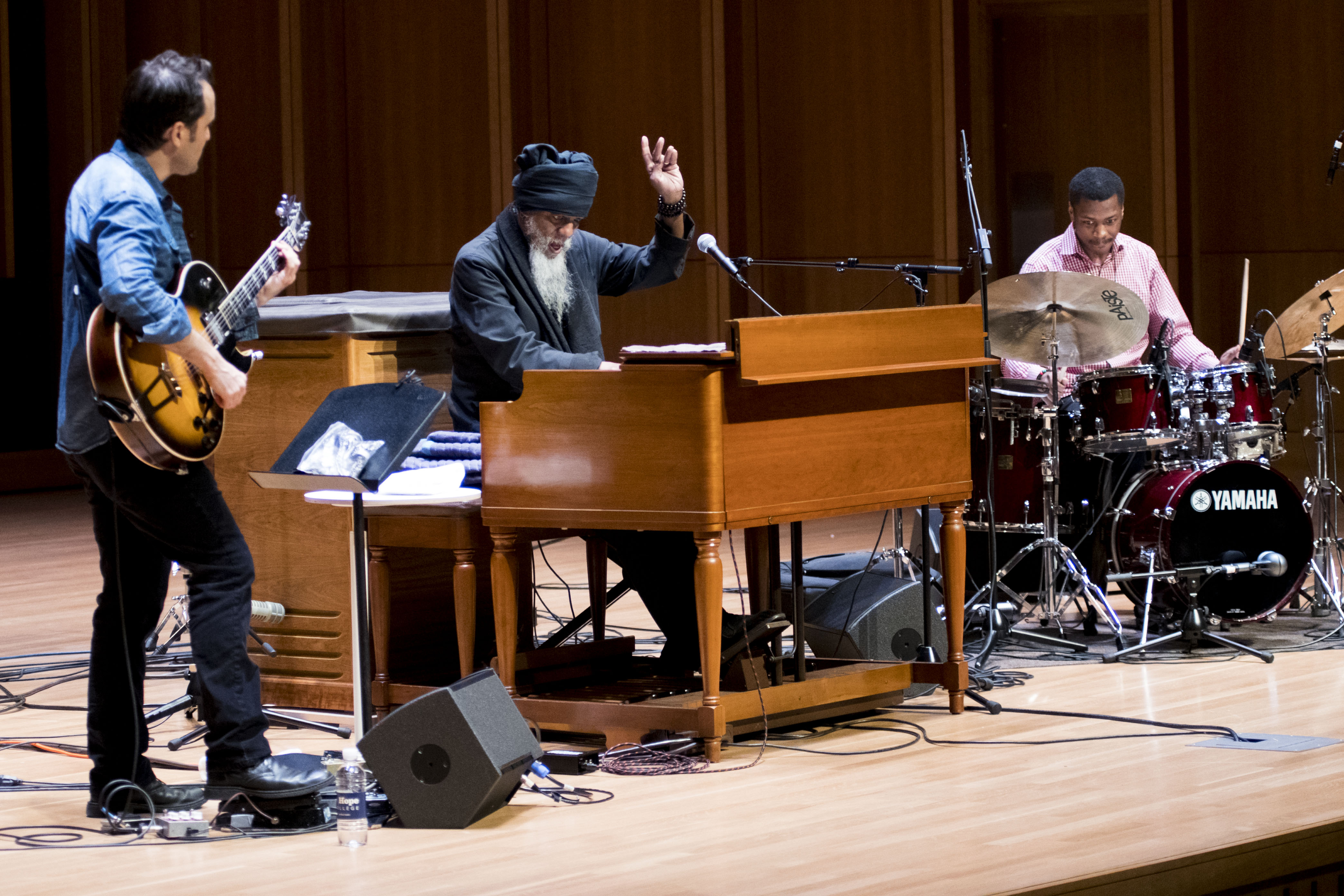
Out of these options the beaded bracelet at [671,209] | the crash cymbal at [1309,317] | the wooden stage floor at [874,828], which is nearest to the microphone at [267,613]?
the wooden stage floor at [874,828]

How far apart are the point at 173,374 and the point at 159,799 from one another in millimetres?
811

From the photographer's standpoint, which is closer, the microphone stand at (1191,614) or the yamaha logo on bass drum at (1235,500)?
the microphone stand at (1191,614)

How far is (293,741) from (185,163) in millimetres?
1494

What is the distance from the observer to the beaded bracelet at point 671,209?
4.66m

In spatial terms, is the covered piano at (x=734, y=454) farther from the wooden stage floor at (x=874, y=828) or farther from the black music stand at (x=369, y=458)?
the black music stand at (x=369, y=458)

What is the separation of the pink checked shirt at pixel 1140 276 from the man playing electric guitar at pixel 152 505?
3139mm

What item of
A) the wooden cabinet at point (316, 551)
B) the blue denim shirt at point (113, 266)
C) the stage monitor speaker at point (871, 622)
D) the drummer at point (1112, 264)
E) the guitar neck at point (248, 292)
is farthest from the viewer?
the drummer at point (1112, 264)

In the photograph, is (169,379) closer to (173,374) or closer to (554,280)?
(173,374)

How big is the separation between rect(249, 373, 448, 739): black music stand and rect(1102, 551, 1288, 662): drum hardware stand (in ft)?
7.85

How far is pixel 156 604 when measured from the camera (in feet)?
11.6

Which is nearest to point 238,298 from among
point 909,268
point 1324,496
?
point 909,268

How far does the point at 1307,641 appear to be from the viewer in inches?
216

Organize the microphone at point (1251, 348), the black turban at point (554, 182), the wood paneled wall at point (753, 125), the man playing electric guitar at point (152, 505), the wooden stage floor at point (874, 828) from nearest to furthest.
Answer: the wooden stage floor at point (874, 828) → the man playing electric guitar at point (152, 505) → the black turban at point (554, 182) → the microphone at point (1251, 348) → the wood paneled wall at point (753, 125)

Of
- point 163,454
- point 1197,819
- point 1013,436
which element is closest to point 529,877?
point 163,454
